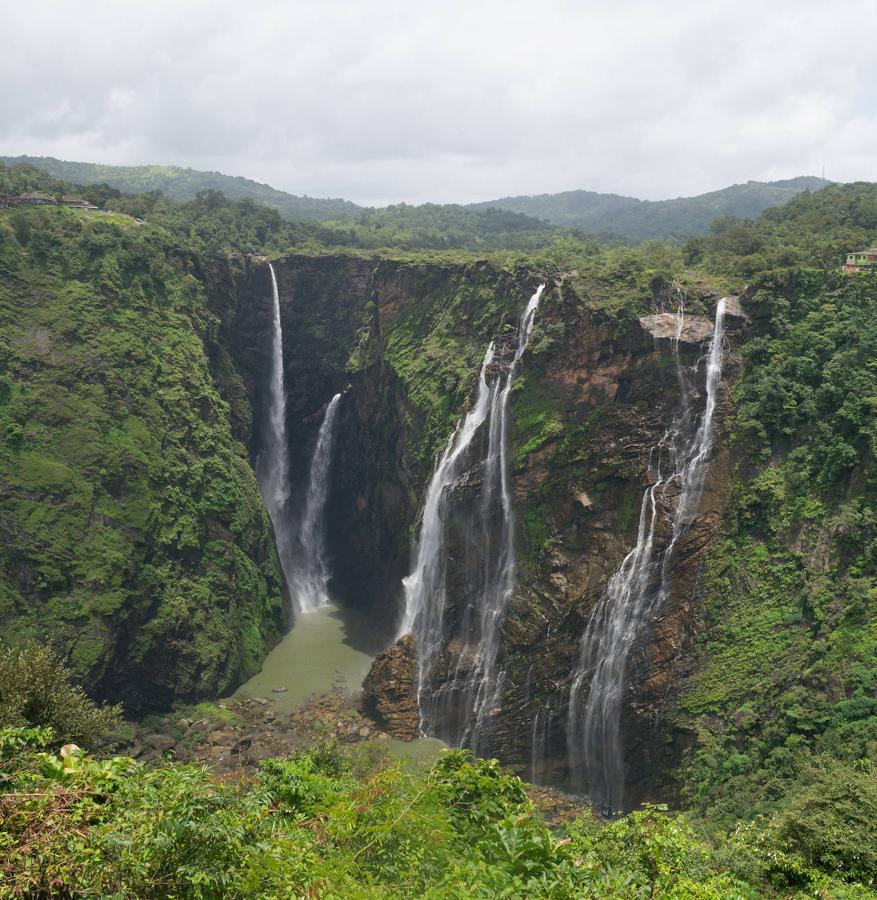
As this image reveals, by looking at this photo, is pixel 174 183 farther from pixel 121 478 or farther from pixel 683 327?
pixel 683 327

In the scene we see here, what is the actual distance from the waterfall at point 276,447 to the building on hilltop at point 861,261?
30594mm

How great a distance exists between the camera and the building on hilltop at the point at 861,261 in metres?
28.7

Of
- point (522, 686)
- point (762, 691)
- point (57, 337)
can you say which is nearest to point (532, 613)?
point (522, 686)

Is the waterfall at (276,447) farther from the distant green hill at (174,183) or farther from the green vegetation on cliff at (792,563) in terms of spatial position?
the distant green hill at (174,183)

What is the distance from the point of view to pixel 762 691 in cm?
2211

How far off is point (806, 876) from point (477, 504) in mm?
19216

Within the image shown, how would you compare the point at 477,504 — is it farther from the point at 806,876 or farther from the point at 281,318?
the point at 281,318

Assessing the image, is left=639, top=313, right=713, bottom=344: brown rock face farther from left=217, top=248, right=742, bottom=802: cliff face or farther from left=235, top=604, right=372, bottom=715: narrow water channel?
left=235, top=604, right=372, bottom=715: narrow water channel

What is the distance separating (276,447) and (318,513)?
493 cm

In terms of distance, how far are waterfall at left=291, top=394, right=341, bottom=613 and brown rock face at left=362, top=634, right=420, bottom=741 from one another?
43.2 ft

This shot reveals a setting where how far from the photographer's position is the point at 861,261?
2902 cm

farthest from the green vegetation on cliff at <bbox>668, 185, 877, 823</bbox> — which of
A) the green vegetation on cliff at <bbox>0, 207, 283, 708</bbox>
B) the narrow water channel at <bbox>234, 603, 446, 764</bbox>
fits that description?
the green vegetation on cliff at <bbox>0, 207, 283, 708</bbox>

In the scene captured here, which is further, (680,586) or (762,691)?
(680,586)

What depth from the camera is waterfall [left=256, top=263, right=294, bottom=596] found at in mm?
45594
